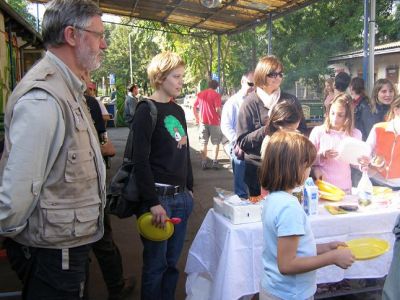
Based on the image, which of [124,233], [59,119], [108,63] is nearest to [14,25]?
[124,233]

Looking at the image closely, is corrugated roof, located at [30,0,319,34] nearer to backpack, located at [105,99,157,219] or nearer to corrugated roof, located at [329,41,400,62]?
backpack, located at [105,99,157,219]

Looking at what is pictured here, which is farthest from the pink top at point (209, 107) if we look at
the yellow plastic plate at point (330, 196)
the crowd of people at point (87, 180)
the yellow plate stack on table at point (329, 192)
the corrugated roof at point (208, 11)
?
the crowd of people at point (87, 180)

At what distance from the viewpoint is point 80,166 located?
65.2 inches

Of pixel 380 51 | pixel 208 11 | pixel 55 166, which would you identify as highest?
pixel 380 51

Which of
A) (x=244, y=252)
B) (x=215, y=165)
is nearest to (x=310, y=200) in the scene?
(x=244, y=252)

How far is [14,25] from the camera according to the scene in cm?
981

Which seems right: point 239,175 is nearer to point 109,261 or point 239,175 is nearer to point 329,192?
point 329,192

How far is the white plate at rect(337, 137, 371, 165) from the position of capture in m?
3.39

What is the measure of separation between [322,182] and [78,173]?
2225mm

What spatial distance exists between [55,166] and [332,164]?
2563 millimetres

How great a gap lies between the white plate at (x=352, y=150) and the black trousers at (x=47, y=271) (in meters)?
2.41

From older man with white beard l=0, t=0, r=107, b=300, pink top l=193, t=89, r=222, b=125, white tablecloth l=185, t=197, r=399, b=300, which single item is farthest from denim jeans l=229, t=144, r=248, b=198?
pink top l=193, t=89, r=222, b=125

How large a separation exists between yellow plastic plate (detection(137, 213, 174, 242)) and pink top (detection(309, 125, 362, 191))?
1567 millimetres

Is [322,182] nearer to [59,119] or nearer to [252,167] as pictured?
[252,167]
